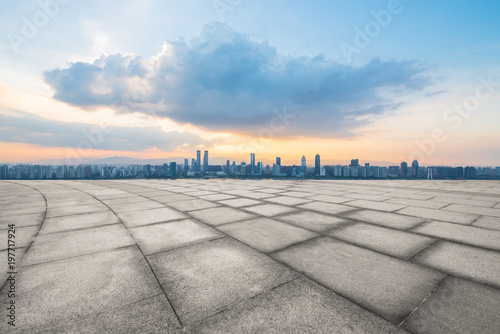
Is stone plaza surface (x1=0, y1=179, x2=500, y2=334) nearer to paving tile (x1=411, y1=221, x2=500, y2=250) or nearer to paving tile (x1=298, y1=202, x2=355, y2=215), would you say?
paving tile (x1=411, y1=221, x2=500, y2=250)

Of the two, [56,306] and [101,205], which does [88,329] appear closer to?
[56,306]

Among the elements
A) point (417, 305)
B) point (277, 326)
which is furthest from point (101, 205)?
point (417, 305)

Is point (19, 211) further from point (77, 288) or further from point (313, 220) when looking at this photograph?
point (313, 220)

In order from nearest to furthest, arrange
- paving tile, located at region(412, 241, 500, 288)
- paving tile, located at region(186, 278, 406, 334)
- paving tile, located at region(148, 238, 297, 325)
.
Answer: paving tile, located at region(186, 278, 406, 334)
paving tile, located at region(148, 238, 297, 325)
paving tile, located at region(412, 241, 500, 288)

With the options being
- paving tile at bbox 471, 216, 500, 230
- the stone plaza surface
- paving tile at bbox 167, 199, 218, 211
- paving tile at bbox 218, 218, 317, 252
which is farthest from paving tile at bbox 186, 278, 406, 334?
paving tile at bbox 471, 216, 500, 230

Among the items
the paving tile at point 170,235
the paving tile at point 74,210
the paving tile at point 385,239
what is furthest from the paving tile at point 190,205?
the paving tile at point 385,239

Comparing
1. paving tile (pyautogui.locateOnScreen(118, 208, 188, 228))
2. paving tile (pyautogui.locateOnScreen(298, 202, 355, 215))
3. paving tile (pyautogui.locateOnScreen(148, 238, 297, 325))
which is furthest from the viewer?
paving tile (pyautogui.locateOnScreen(298, 202, 355, 215))
